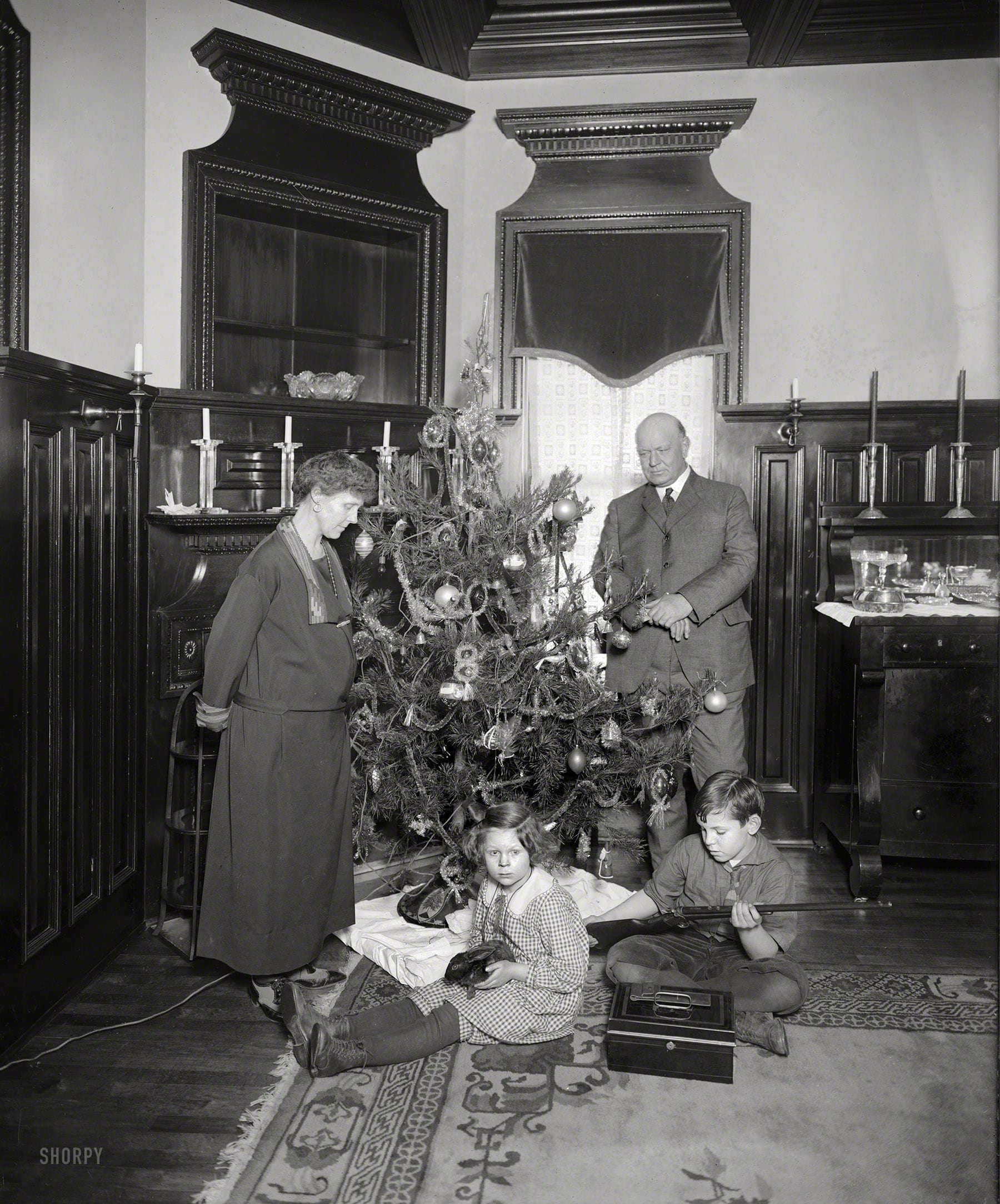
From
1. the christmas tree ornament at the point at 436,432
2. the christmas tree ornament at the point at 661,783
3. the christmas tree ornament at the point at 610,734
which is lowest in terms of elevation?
the christmas tree ornament at the point at 661,783

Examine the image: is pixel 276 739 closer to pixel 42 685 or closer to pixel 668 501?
pixel 42 685

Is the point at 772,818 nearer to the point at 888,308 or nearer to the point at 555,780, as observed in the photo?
the point at 555,780

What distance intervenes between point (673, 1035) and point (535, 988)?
38 cm

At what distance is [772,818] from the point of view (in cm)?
480

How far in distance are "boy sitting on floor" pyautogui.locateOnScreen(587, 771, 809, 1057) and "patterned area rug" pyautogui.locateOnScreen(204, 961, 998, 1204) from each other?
0.13 m

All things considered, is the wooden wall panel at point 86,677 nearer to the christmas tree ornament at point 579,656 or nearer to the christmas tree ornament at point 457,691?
the christmas tree ornament at point 457,691

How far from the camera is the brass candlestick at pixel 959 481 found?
176 inches

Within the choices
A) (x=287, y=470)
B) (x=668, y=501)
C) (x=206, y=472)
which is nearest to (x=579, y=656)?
(x=668, y=501)

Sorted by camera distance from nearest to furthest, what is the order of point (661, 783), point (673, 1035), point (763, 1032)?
point (673, 1035) < point (763, 1032) < point (661, 783)

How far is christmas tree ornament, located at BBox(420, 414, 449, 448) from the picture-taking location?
358 centimetres

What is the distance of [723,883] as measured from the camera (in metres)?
3.12

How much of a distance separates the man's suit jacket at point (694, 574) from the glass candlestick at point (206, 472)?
142 centimetres

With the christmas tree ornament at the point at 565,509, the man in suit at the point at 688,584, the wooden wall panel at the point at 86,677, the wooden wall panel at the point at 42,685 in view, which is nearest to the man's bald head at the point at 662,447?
the man in suit at the point at 688,584

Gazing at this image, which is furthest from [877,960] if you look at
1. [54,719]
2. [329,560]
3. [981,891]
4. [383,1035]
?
[54,719]
